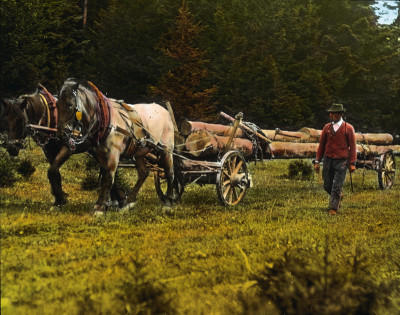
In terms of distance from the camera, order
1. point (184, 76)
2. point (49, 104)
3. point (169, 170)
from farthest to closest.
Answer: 1. point (184, 76)
2. point (169, 170)
3. point (49, 104)

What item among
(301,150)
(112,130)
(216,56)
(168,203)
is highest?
(216,56)

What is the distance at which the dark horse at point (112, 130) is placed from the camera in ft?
23.8

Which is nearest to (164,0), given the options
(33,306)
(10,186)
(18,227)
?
(10,186)

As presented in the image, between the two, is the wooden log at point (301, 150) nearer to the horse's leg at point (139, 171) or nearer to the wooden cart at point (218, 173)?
the wooden cart at point (218, 173)

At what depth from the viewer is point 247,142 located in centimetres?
1212

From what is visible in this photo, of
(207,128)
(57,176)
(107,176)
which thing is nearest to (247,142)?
(207,128)

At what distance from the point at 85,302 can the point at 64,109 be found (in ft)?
13.8

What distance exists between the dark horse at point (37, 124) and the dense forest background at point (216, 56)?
21 centimetres

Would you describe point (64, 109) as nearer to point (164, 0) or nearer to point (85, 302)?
point (85, 302)

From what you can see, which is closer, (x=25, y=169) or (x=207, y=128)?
(x=207, y=128)

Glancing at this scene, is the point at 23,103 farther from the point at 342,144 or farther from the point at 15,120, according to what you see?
the point at 342,144

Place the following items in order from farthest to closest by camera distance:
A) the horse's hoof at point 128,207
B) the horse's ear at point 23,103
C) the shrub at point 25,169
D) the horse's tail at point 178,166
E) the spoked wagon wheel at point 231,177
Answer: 1. the shrub at point 25,169
2. the horse's tail at point 178,166
3. the spoked wagon wheel at point 231,177
4. the horse's hoof at point 128,207
5. the horse's ear at point 23,103

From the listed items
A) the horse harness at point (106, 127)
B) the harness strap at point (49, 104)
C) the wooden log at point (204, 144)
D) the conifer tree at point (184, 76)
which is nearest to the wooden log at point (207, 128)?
the wooden log at point (204, 144)

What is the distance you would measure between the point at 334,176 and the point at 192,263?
5.81 m
